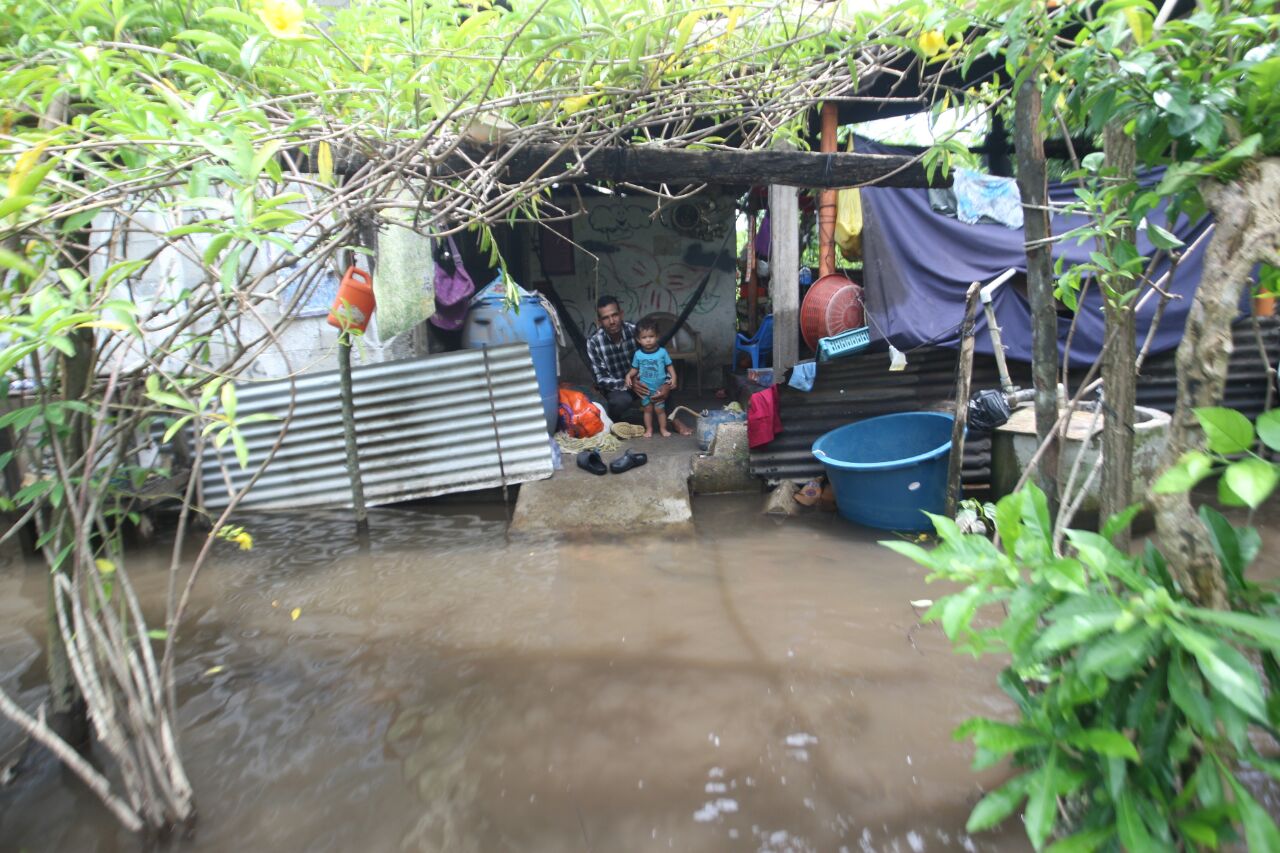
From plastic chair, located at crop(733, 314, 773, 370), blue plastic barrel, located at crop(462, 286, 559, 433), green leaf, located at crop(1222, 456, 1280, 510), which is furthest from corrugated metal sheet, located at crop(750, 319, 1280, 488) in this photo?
green leaf, located at crop(1222, 456, 1280, 510)

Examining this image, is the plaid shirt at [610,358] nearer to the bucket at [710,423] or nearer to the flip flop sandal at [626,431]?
the flip flop sandal at [626,431]

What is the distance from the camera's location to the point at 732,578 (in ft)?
14.1

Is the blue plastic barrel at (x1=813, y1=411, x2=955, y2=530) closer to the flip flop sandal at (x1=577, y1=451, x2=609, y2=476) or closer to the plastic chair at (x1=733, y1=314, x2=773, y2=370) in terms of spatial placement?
the flip flop sandal at (x1=577, y1=451, x2=609, y2=476)

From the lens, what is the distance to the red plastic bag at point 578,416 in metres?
7.02

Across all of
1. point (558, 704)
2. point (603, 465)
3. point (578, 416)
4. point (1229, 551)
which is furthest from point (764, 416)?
point (1229, 551)

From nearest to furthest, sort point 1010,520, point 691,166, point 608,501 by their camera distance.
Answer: point 1010,520 < point 691,166 < point 608,501

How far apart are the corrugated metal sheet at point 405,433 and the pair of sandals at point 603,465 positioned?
464mm

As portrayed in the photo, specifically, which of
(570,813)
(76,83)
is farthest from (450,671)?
(76,83)

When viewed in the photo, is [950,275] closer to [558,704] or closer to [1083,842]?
[558,704]

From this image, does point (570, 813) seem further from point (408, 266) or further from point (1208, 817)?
point (408, 266)

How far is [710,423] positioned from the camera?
21.7ft

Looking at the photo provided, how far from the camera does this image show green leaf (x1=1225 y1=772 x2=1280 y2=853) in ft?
3.45

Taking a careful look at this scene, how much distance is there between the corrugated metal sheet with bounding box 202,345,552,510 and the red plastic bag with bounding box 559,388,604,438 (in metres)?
1.40

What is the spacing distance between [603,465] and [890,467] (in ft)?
7.52
